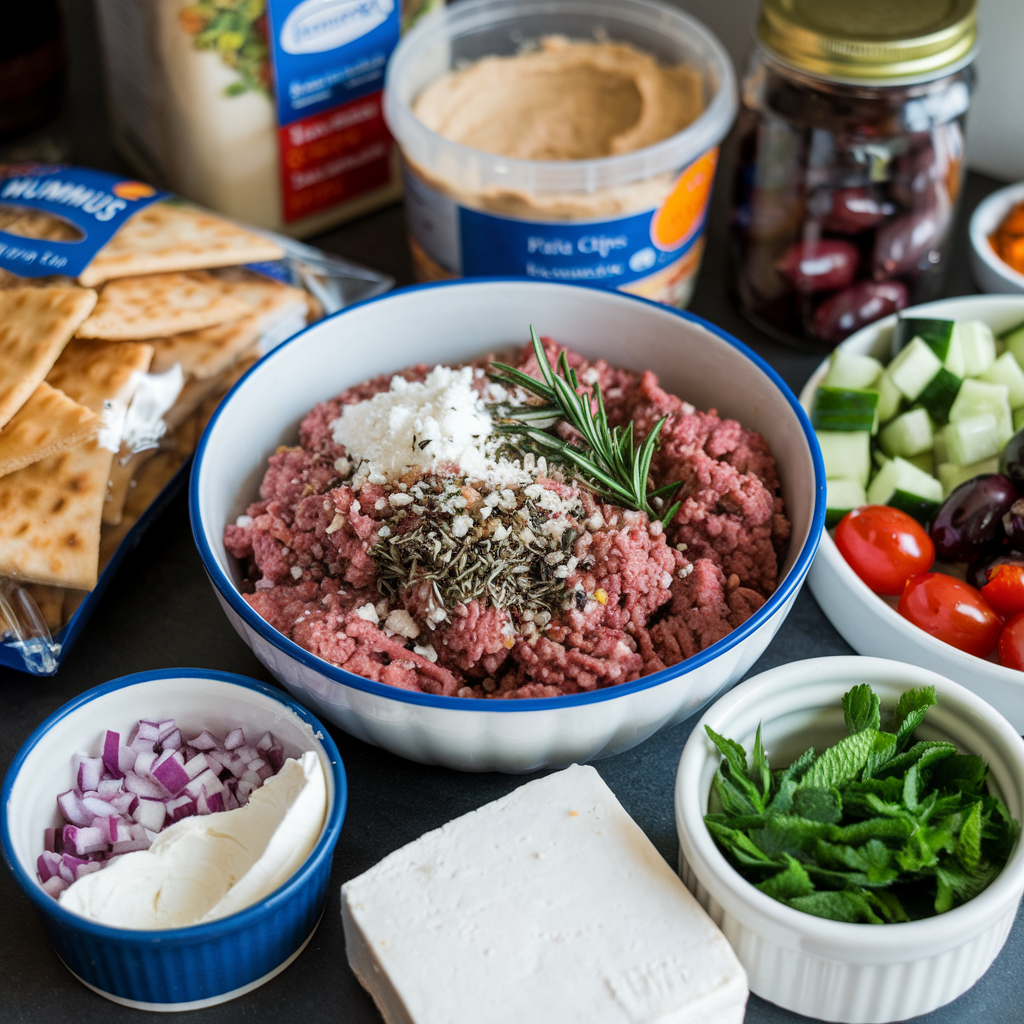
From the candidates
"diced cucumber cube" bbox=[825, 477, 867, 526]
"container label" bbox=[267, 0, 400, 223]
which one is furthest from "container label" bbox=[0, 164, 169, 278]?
"diced cucumber cube" bbox=[825, 477, 867, 526]

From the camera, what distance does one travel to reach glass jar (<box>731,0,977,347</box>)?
1.38m

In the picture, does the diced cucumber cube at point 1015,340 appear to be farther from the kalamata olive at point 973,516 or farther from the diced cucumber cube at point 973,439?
the kalamata olive at point 973,516

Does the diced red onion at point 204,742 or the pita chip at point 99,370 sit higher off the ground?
the pita chip at point 99,370

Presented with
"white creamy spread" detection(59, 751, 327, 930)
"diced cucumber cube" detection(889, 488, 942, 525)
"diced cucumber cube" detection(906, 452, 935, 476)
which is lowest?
"diced cucumber cube" detection(906, 452, 935, 476)

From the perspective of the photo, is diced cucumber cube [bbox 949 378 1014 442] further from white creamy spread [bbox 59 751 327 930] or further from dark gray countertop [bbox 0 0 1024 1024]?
white creamy spread [bbox 59 751 327 930]

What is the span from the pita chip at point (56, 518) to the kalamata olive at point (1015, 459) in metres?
0.97

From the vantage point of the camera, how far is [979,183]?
184 centimetres

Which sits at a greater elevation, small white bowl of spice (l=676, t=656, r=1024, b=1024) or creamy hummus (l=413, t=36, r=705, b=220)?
creamy hummus (l=413, t=36, r=705, b=220)

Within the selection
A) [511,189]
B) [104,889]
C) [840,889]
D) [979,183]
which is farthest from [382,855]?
[979,183]

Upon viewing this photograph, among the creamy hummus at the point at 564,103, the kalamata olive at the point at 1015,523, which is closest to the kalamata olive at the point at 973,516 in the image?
the kalamata olive at the point at 1015,523

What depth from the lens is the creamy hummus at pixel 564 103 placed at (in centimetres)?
154

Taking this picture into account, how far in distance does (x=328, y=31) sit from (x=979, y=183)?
1038 mm

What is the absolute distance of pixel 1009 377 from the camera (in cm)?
138

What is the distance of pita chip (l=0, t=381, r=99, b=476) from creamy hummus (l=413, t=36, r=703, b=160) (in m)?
0.63
